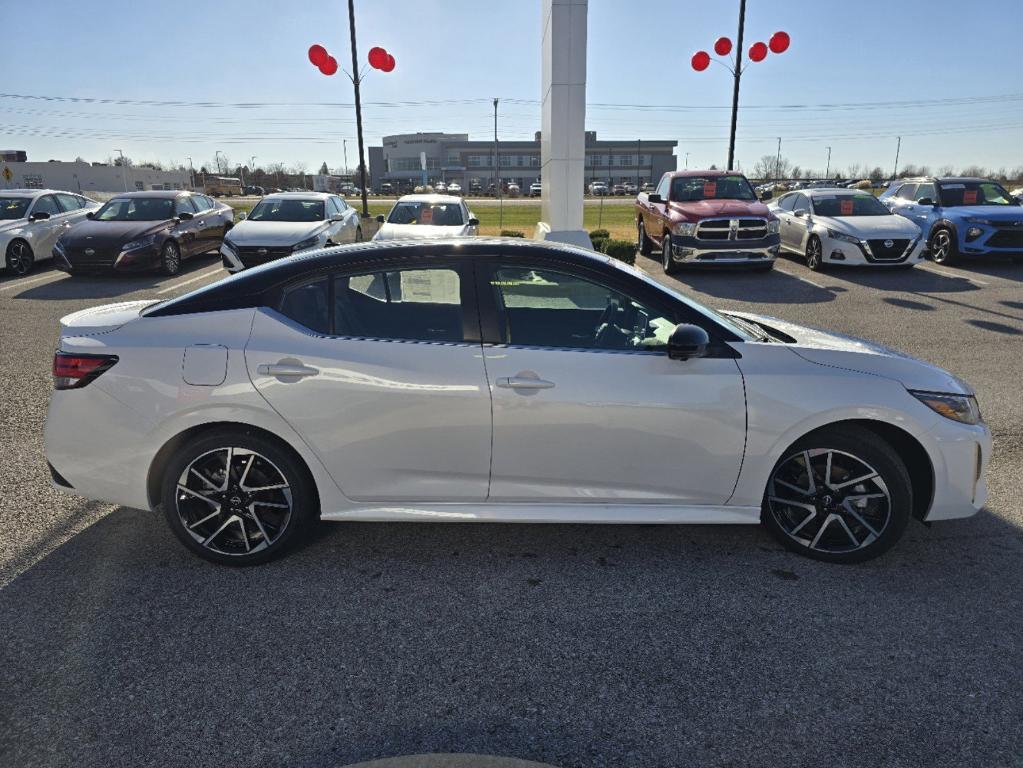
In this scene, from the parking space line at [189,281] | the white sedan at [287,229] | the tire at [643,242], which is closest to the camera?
the white sedan at [287,229]

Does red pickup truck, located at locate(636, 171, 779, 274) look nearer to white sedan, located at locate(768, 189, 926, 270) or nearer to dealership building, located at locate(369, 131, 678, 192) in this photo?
white sedan, located at locate(768, 189, 926, 270)

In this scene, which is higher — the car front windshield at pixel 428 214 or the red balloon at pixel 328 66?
the red balloon at pixel 328 66

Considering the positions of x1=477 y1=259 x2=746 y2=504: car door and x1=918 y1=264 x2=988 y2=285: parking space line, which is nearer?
x1=477 y1=259 x2=746 y2=504: car door

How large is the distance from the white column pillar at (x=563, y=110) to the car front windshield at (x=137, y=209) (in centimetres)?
796

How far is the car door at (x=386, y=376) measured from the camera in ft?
10.4

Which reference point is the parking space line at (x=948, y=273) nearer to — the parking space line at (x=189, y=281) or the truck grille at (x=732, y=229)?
the truck grille at (x=732, y=229)

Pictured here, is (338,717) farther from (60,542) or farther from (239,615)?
(60,542)

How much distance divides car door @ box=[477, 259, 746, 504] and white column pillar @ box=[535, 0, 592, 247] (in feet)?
34.5

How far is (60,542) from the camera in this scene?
358 centimetres

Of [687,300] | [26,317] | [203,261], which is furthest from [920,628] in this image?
[203,261]

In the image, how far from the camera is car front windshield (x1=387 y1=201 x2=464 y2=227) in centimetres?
1313

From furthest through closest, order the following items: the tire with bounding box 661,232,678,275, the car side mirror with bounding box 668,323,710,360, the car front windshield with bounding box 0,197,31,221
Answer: the car front windshield with bounding box 0,197,31,221, the tire with bounding box 661,232,678,275, the car side mirror with bounding box 668,323,710,360

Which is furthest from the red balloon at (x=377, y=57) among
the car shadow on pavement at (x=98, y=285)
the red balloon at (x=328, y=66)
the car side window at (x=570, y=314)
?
the car side window at (x=570, y=314)

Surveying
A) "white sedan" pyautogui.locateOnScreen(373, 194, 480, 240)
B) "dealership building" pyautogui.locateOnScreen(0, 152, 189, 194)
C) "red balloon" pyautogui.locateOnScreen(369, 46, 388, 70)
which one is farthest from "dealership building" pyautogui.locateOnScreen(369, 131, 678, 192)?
"white sedan" pyautogui.locateOnScreen(373, 194, 480, 240)
